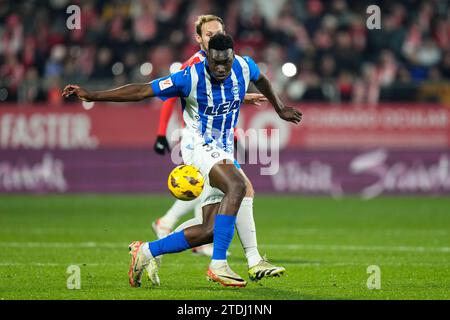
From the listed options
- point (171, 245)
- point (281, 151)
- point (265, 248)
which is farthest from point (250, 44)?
point (171, 245)

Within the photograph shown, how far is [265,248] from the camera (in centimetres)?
1168

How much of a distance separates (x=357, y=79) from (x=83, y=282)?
12.9 m

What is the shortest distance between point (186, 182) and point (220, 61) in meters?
1.07

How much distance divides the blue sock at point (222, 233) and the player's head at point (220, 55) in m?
1.21

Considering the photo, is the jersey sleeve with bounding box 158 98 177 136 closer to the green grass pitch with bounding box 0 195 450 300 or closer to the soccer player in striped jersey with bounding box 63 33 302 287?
the green grass pitch with bounding box 0 195 450 300

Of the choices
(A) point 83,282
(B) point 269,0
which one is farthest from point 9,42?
(A) point 83,282

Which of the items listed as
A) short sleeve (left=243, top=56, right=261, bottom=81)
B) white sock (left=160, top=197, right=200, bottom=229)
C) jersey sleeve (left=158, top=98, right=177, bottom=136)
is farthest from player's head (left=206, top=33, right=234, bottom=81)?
white sock (left=160, top=197, right=200, bottom=229)

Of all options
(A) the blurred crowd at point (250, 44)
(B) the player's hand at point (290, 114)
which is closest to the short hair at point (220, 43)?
(B) the player's hand at point (290, 114)

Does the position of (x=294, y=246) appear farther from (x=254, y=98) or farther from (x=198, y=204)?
(x=254, y=98)

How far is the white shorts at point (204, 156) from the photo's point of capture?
8.19m

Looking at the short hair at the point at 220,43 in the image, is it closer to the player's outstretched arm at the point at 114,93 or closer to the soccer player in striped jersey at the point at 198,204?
the player's outstretched arm at the point at 114,93

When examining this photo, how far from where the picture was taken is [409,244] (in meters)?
12.1

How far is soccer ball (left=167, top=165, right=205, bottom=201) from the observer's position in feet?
26.8
